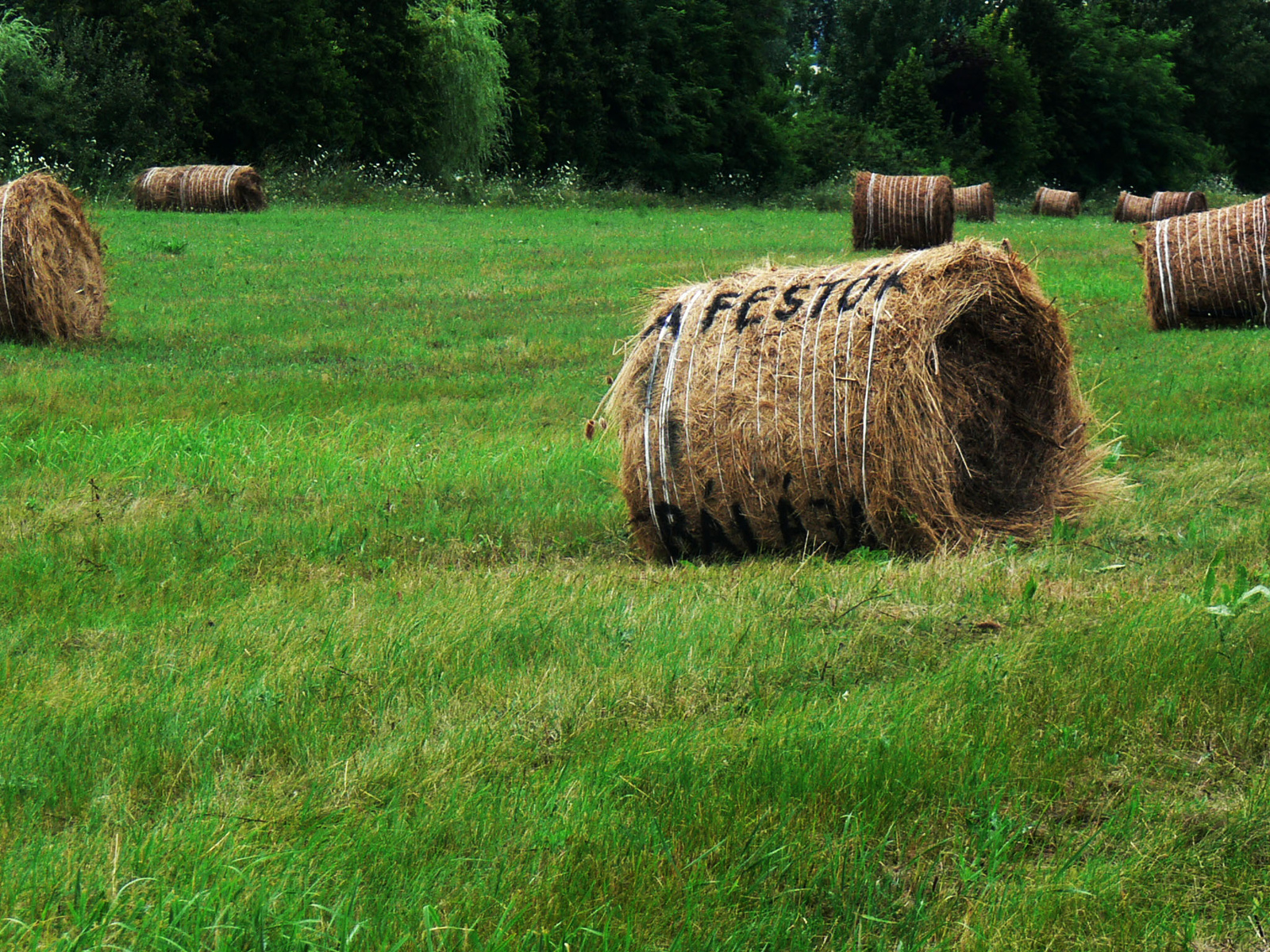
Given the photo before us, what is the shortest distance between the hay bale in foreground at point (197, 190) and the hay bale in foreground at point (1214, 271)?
20659 mm

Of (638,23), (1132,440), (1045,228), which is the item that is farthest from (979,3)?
(1132,440)

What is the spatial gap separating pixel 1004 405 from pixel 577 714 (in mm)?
4219

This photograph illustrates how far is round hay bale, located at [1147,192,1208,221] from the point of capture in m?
32.8

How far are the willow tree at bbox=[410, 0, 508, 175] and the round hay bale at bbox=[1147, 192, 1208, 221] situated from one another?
2020 centimetres

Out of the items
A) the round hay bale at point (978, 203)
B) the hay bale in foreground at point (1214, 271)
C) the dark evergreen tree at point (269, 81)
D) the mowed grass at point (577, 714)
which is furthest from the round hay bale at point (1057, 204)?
the mowed grass at point (577, 714)

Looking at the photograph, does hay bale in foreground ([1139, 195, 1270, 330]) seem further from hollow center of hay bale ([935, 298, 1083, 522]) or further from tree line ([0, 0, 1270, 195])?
tree line ([0, 0, 1270, 195])

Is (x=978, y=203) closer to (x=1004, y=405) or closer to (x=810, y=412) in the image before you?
(x=1004, y=405)

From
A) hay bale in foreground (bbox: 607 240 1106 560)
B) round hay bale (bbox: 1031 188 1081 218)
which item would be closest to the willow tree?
round hay bale (bbox: 1031 188 1081 218)

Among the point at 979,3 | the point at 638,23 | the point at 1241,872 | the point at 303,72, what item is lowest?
the point at 1241,872

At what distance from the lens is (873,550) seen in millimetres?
5926

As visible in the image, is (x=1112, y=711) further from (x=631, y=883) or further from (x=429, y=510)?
(x=429, y=510)

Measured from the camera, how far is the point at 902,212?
2275cm

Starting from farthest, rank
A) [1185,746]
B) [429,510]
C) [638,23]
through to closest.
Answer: [638,23] < [429,510] < [1185,746]

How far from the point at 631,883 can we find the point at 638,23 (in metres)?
49.2
